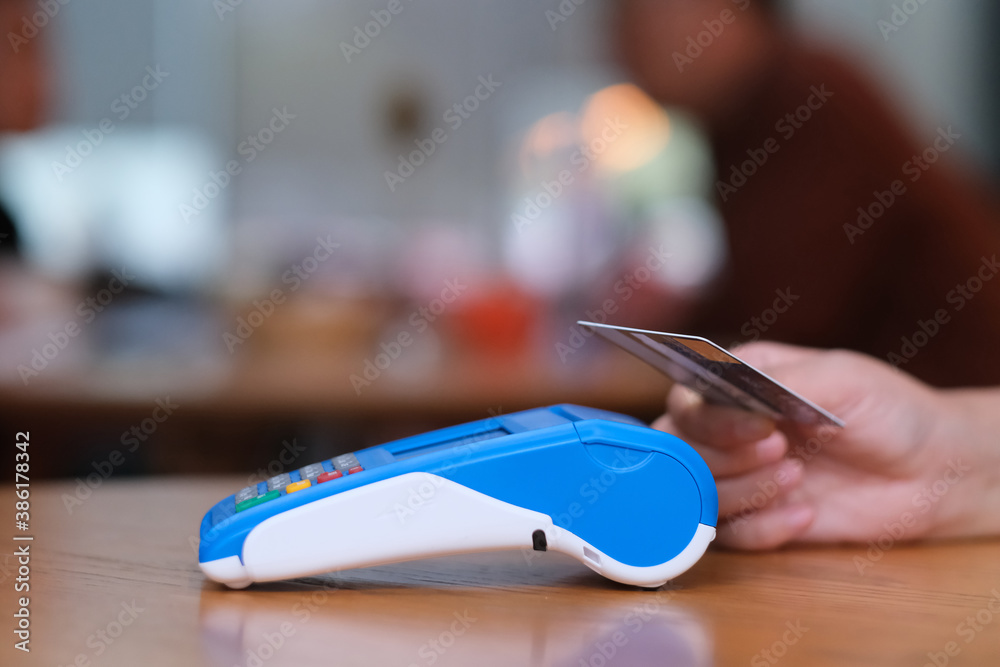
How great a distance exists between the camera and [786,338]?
175 cm

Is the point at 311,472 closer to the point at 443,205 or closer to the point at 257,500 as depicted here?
the point at 257,500

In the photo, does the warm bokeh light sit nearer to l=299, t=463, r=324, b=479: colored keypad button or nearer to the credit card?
the credit card

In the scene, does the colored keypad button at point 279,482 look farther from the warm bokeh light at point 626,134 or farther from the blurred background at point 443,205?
the warm bokeh light at point 626,134

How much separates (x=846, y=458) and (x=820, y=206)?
114 centimetres

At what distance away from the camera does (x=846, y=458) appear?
67 centimetres

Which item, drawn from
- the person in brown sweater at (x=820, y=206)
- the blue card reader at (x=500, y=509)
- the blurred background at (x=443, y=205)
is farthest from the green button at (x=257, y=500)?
the person in brown sweater at (x=820, y=206)

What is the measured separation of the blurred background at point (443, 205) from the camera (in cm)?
154

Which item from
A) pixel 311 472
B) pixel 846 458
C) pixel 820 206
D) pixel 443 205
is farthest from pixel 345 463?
pixel 443 205

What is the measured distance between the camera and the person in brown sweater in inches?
57.7

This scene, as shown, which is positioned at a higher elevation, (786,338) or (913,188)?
(913,188)

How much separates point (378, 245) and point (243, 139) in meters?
0.78

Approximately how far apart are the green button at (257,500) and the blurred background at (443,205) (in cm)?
95

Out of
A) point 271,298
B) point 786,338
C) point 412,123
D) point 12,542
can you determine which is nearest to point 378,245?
point 412,123

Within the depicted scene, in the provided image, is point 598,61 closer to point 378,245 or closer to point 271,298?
point 378,245
